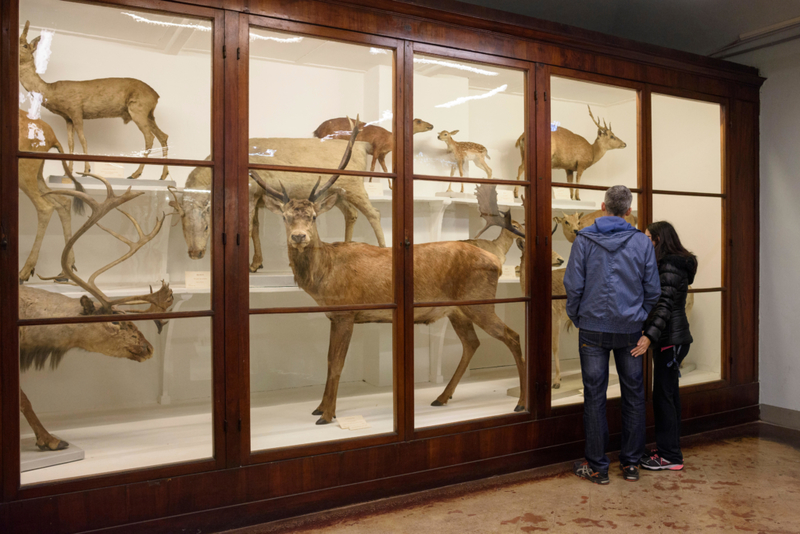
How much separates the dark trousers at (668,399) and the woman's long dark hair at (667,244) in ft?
1.73

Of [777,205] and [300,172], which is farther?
[777,205]

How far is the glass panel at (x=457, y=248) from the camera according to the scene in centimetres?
320

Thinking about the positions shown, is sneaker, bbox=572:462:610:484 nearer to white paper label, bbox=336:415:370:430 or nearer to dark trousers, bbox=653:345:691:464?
dark trousers, bbox=653:345:691:464

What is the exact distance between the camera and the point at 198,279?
2.68 metres

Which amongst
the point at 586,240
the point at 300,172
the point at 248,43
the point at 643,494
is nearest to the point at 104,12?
the point at 248,43

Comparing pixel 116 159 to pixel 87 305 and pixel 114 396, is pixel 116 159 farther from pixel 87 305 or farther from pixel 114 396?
pixel 114 396

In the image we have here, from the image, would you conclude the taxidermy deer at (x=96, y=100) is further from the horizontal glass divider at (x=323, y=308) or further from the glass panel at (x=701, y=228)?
the glass panel at (x=701, y=228)

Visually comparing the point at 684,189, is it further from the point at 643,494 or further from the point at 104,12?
the point at 104,12

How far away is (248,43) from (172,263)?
109 cm

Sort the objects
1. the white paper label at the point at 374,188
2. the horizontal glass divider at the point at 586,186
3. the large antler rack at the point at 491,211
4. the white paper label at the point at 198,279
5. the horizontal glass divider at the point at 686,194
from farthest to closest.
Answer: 1. the horizontal glass divider at the point at 686,194
2. the horizontal glass divider at the point at 586,186
3. the large antler rack at the point at 491,211
4. the white paper label at the point at 374,188
5. the white paper label at the point at 198,279

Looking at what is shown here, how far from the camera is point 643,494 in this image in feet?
10.1

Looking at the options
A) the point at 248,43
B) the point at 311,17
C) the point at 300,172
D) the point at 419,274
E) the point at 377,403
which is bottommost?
the point at 377,403

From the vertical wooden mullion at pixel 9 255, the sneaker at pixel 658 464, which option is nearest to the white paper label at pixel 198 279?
the vertical wooden mullion at pixel 9 255

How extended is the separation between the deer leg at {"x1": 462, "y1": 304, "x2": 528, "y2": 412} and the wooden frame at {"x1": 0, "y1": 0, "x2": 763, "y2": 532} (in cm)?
6
